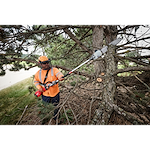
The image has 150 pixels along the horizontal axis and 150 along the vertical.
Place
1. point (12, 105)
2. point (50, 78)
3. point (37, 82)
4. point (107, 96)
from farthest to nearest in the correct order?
point (12, 105)
point (37, 82)
point (50, 78)
point (107, 96)

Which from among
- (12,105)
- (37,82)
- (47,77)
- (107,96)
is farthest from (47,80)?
(12,105)

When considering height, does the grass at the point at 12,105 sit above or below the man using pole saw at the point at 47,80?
below

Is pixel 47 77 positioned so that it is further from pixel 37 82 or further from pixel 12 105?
pixel 12 105

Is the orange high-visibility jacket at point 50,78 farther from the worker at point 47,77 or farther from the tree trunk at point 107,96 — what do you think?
the tree trunk at point 107,96

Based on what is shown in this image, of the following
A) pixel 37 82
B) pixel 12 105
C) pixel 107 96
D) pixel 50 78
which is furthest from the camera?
pixel 12 105

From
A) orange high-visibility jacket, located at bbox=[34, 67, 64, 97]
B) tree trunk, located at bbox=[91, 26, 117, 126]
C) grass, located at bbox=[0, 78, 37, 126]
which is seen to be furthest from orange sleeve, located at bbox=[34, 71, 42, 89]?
tree trunk, located at bbox=[91, 26, 117, 126]

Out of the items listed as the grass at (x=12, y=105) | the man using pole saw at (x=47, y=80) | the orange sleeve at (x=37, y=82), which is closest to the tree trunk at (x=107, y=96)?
the man using pole saw at (x=47, y=80)

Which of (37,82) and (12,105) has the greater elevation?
(37,82)

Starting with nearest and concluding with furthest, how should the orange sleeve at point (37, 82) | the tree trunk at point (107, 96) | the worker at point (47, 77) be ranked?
the tree trunk at point (107, 96), the worker at point (47, 77), the orange sleeve at point (37, 82)

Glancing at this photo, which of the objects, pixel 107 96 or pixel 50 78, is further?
pixel 50 78

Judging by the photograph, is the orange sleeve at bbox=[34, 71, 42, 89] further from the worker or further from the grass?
the grass

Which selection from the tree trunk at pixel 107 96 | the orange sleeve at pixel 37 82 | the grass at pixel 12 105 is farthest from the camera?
the grass at pixel 12 105

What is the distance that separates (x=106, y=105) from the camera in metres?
1.35
